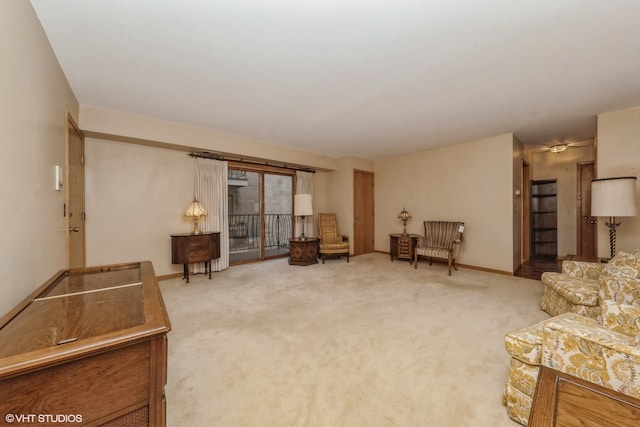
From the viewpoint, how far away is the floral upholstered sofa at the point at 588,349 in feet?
3.48

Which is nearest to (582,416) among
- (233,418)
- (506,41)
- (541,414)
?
(541,414)

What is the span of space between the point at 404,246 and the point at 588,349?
4374 mm

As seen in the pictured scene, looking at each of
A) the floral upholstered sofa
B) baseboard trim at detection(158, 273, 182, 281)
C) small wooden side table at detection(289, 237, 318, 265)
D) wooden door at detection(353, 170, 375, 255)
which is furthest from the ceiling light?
baseboard trim at detection(158, 273, 182, 281)

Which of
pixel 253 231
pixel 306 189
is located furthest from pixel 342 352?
pixel 253 231

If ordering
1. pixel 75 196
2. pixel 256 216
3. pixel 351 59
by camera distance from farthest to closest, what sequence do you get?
1. pixel 256 216
2. pixel 75 196
3. pixel 351 59

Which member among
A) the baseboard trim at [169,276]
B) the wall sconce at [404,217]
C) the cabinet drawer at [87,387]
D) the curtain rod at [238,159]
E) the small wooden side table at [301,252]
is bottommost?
the baseboard trim at [169,276]

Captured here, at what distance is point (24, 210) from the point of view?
145 centimetres

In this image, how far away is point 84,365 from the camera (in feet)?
2.53

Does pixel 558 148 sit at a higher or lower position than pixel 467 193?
higher

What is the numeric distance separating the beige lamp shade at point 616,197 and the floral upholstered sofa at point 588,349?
137cm

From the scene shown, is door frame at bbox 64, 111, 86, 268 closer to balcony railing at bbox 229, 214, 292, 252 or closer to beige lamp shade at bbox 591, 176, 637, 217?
balcony railing at bbox 229, 214, 292, 252

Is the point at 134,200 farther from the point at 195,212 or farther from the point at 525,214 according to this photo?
the point at 525,214

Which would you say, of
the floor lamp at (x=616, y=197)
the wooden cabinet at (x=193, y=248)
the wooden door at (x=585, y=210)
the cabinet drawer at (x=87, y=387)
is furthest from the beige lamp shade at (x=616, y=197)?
the wooden cabinet at (x=193, y=248)

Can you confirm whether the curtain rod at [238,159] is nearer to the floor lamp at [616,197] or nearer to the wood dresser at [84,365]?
the wood dresser at [84,365]
